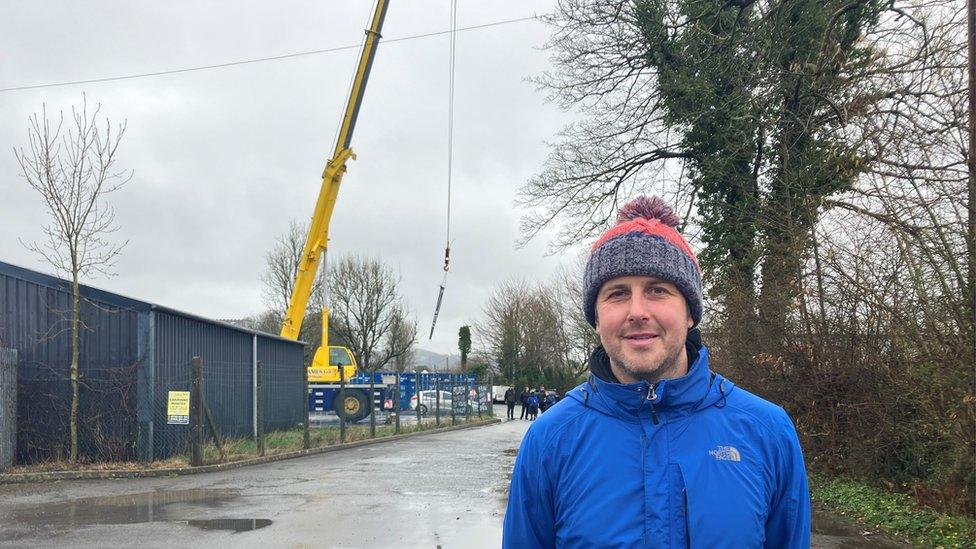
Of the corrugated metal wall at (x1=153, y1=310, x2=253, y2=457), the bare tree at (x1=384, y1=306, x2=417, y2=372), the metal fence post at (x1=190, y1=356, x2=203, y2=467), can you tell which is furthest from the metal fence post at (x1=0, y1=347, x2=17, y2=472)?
the bare tree at (x1=384, y1=306, x2=417, y2=372)

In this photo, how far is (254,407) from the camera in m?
22.9

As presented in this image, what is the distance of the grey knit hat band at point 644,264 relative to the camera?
8.69 feet

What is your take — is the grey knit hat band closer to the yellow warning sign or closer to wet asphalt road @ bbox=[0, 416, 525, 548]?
wet asphalt road @ bbox=[0, 416, 525, 548]

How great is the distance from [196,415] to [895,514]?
38.9 ft

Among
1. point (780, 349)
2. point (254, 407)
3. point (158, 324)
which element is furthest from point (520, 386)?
point (780, 349)

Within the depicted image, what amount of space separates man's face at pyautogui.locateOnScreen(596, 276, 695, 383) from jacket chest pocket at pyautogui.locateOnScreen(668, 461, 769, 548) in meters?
0.33

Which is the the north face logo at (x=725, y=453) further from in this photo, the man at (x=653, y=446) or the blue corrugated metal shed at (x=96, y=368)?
the blue corrugated metal shed at (x=96, y=368)

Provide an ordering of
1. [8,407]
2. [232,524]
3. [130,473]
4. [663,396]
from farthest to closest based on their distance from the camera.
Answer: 1. [8,407]
2. [130,473]
3. [232,524]
4. [663,396]

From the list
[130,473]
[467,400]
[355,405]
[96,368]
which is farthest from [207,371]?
[467,400]

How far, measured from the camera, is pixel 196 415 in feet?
53.4

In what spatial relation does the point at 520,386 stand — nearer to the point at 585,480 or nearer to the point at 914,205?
the point at 914,205

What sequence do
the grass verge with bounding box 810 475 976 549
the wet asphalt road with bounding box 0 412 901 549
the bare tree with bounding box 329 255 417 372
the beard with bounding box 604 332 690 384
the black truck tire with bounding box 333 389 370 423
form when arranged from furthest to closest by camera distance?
the bare tree with bounding box 329 255 417 372, the black truck tire with bounding box 333 389 370 423, the wet asphalt road with bounding box 0 412 901 549, the grass verge with bounding box 810 475 976 549, the beard with bounding box 604 332 690 384

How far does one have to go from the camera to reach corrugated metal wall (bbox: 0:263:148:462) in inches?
640

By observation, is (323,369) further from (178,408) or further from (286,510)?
(286,510)
